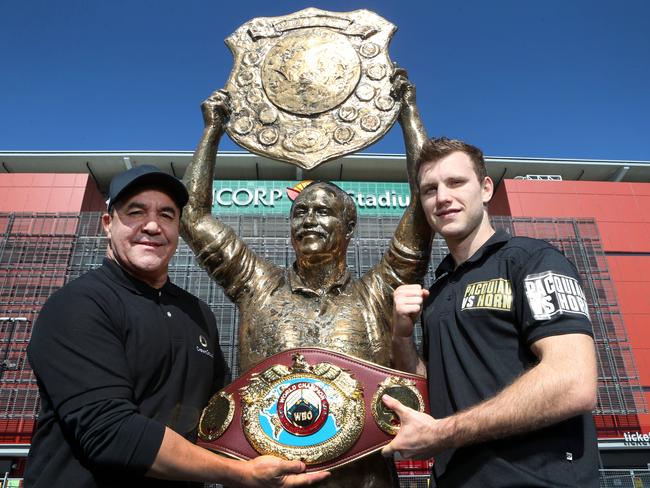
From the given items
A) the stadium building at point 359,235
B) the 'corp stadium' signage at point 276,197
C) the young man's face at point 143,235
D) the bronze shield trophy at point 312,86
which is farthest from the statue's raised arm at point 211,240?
the 'corp stadium' signage at point 276,197

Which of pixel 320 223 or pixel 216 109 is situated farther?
pixel 216 109

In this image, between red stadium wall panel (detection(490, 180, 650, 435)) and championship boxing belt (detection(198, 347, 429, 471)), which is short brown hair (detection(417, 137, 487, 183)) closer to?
championship boxing belt (detection(198, 347, 429, 471))

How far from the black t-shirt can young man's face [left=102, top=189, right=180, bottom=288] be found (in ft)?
Answer: 0.23

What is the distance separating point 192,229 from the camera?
9.73 feet

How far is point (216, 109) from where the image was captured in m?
3.13

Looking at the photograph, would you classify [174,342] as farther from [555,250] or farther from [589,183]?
[589,183]

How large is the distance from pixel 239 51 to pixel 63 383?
2574mm

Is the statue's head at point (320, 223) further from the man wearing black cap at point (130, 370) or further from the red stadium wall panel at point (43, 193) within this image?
the red stadium wall panel at point (43, 193)

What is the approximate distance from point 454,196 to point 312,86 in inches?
58.6

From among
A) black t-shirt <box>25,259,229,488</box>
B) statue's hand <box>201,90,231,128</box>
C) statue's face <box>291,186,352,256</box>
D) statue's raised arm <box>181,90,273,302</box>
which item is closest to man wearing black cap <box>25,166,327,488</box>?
black t-shirt <box>25,259,229,488</box>

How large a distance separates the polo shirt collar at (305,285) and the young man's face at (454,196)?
0.78m

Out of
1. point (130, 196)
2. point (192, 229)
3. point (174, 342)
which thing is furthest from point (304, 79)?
point (174, 342)

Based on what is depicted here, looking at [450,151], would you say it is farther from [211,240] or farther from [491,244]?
[211,240]

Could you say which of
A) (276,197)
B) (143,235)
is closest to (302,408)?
(143,235)
